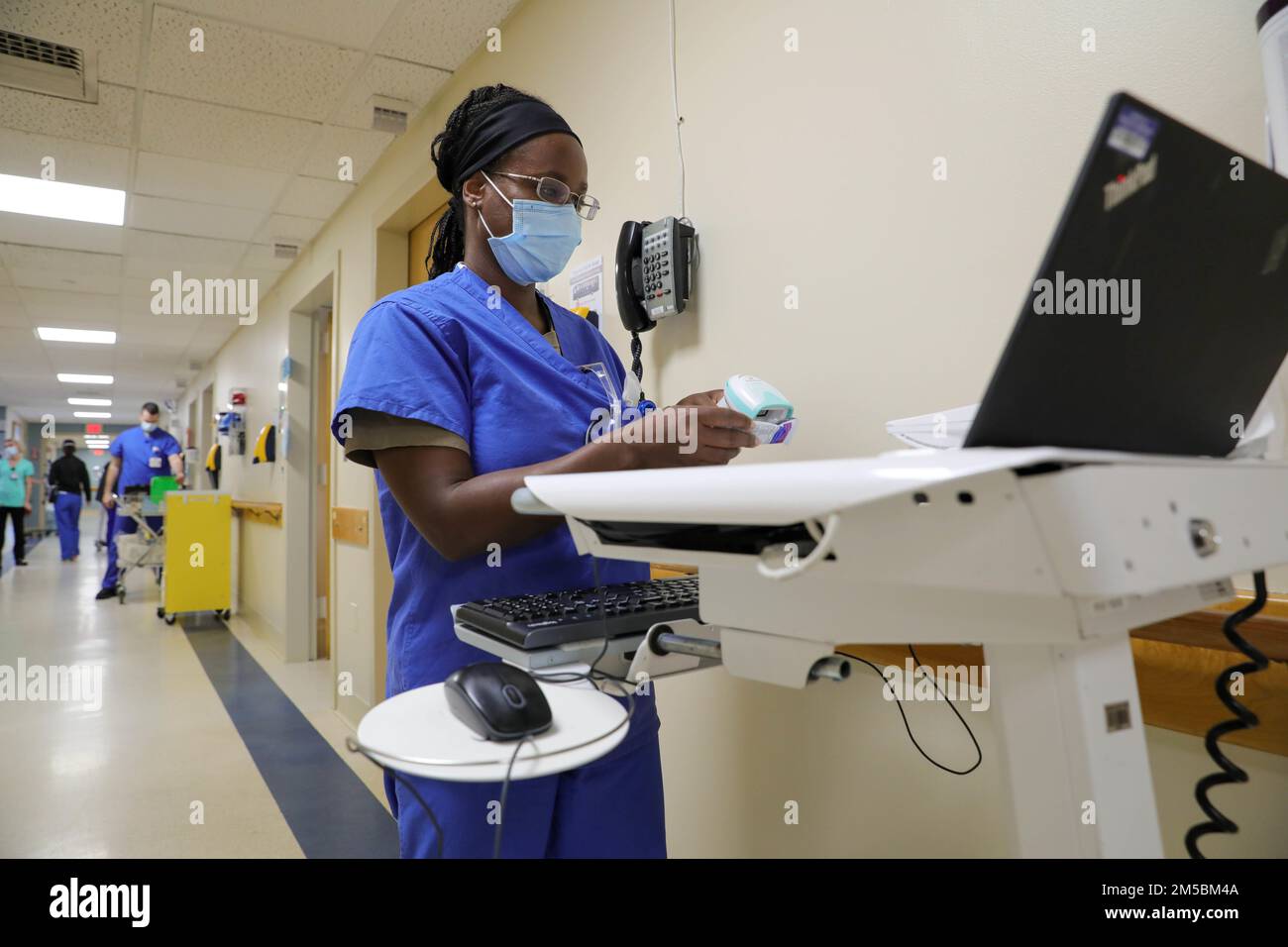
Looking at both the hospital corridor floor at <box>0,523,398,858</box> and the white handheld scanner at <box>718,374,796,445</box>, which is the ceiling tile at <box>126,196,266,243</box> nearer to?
the hospital corridor floor at <box>0,523,398,858</box>

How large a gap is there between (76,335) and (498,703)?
802cm

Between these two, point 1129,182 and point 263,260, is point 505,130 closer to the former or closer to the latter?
point 1129,182

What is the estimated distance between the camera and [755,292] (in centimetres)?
130

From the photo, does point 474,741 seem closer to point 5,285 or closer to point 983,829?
point 983,829

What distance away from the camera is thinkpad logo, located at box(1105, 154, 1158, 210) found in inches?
15.1

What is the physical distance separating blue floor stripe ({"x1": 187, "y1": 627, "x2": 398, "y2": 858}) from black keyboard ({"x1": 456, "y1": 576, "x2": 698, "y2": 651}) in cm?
157

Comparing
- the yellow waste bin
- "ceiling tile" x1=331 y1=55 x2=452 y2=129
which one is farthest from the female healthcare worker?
the yellow waste bin

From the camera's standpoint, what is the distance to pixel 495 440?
0.87 meters

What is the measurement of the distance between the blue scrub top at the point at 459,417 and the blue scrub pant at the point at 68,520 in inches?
410

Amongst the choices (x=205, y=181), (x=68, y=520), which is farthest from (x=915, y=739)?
(x=68, y=520)

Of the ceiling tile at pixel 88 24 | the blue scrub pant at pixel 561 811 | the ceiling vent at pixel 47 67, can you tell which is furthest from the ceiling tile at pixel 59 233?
the blue scrub pant at pixel 561 811
